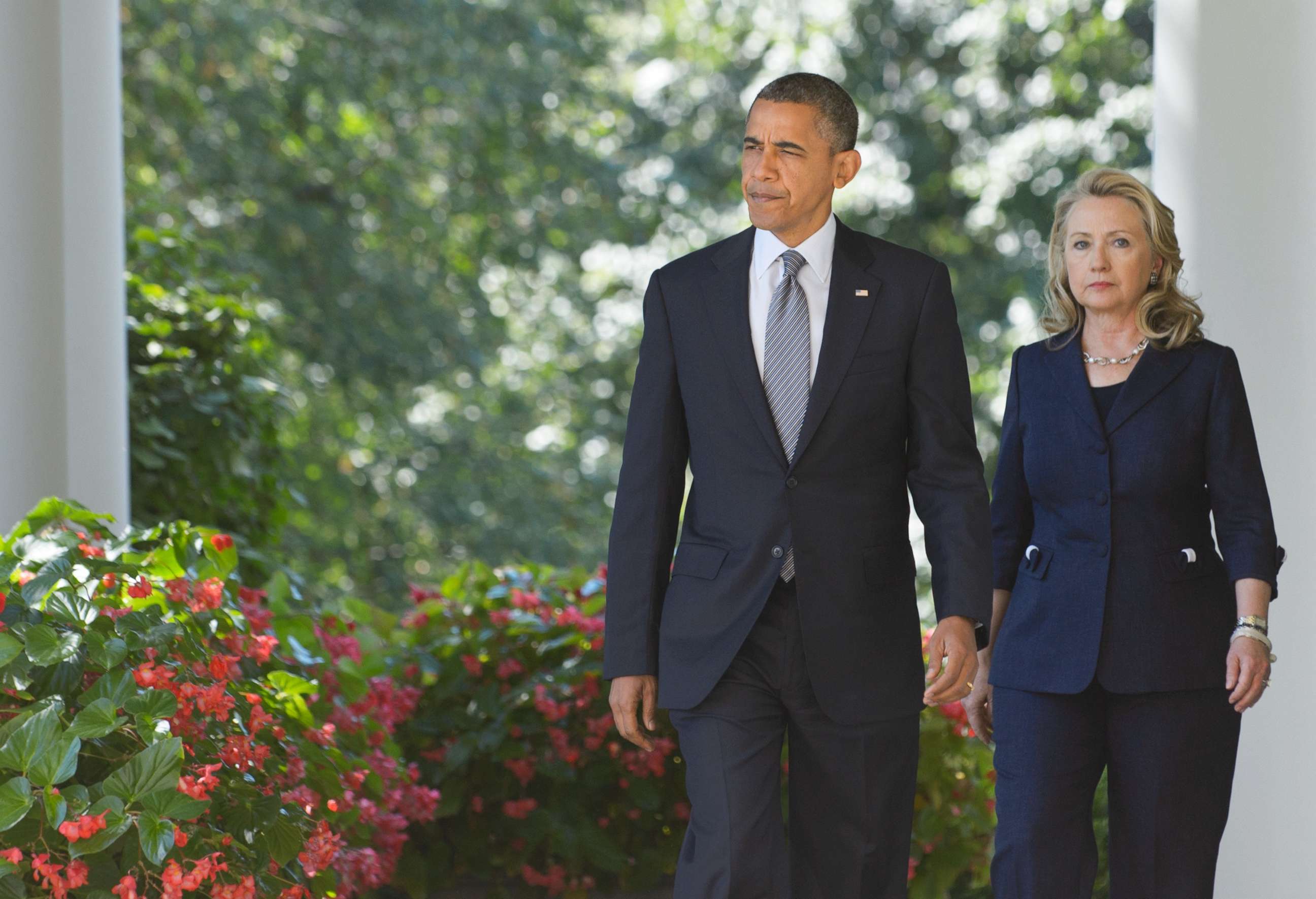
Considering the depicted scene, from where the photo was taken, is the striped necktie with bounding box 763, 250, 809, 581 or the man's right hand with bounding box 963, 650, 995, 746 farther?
the man's right hand with bounding box 963, 650, 995, 746

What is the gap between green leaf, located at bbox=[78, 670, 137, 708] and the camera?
2439 millimetres

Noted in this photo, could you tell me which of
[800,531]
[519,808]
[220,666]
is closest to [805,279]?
[800,531]

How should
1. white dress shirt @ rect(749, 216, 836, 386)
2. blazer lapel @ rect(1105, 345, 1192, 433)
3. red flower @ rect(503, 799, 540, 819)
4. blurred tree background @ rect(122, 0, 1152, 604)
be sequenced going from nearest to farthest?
white dress shirt @ rect(749, 216, 836, 386) < blazer lapel @ rect(1105, 345, 1192, 433) < red flower @ rect(503, 799, 540, 819) < blurred tree background @ rect(122, 0, 1152, 604)

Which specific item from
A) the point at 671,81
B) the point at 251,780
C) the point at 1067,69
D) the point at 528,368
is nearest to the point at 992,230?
the point at 1067,69

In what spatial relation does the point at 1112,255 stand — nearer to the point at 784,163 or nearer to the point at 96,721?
the point at 784,163

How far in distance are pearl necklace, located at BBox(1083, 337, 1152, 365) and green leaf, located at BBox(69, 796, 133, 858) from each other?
1883 mm

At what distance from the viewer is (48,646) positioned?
8.09ft

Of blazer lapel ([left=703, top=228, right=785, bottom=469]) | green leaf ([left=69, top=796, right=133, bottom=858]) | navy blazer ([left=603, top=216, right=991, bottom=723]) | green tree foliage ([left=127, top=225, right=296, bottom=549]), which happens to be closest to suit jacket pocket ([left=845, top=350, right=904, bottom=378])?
navy blazer ([left=603, top=216, right=991, bottom=723])

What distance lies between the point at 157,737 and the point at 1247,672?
5.98 feet

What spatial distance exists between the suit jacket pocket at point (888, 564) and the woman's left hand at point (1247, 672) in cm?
57

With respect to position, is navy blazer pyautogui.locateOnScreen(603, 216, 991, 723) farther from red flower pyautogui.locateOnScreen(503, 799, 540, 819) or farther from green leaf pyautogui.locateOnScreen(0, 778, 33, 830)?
red flower pyautogui.locateOnScreen(503, 799, 540, 819)

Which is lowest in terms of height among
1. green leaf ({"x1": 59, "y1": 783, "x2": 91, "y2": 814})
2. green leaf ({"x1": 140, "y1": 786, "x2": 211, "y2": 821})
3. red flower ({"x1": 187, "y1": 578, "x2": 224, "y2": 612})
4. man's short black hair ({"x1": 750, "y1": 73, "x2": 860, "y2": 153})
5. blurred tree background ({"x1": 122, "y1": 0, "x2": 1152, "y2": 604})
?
green leaf ({"x1": 140, "y1": 786, "x2": 211, "y2": 821})

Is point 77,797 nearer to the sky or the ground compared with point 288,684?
nearer to the ground

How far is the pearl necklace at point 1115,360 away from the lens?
2863 mm
